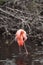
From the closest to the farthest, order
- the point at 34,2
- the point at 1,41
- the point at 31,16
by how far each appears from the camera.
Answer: the point at 1,41 < the point at 31,16 < the point at 34,2

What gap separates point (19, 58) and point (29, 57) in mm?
154

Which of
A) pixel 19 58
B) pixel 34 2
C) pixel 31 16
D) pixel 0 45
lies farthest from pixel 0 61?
pixel 34 2

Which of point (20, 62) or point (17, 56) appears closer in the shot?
point (20, 62)

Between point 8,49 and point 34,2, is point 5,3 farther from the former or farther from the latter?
point 8,49

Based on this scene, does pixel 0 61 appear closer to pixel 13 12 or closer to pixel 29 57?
pixel 29 57

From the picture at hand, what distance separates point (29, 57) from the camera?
16.1ft

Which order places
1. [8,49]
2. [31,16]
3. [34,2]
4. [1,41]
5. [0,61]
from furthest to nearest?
[34,2] < [31,16] < [1,41] < [8,49] < [0,61]

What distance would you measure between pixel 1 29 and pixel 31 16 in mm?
638

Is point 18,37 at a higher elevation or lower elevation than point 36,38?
higher

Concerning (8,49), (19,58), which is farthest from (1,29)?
(19,58)

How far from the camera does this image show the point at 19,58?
488cm

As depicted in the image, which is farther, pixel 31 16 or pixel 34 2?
pixel 34 2

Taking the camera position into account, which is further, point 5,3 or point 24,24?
point 5,3

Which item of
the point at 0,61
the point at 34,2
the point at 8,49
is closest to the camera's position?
the point at 0,61
